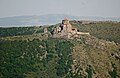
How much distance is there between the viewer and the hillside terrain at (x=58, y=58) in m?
126

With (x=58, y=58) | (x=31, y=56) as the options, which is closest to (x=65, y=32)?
(x=58, y=58)

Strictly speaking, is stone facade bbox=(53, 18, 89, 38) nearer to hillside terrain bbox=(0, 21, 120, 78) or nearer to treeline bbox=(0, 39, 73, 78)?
hillside terrain bbox=(0, 21, 120, 78)

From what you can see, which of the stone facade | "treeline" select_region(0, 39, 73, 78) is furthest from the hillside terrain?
the stone facade

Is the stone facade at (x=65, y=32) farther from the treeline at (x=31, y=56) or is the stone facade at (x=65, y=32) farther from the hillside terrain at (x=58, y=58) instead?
the treeline at (x=31, y=56)

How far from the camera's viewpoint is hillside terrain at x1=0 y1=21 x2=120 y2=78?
125562mm

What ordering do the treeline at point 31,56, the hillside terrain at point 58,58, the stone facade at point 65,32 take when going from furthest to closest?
the stone facade at point 65,32, the treeline at point 31,56, the hillside terrain at point 58,58

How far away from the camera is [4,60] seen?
133250mm

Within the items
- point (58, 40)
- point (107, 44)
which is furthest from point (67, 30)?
point (107, 44)

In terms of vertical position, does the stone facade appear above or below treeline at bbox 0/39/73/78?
above

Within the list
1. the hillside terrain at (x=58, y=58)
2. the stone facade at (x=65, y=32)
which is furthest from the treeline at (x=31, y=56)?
the stone facade at (x=65, y=32)

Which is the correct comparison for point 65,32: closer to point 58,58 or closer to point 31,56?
point 58,58

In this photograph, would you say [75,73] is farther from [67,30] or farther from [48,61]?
[67,30]

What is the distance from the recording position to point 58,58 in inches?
5197

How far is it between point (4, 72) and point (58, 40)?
1198 inches
